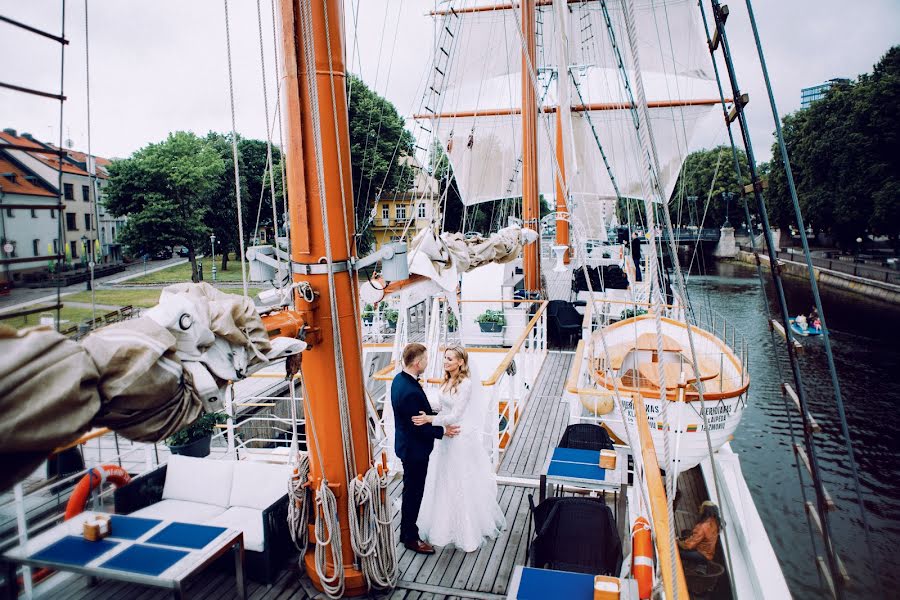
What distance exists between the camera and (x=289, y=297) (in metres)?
3.49

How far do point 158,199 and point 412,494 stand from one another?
32.0 meters

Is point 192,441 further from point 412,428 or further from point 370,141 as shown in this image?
point 370,141

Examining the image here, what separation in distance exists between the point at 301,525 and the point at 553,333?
10131 millimetres

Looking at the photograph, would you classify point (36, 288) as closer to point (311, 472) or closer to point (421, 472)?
point (311, 472)

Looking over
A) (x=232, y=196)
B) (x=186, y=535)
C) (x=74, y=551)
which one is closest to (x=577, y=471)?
(x=186, y=535)

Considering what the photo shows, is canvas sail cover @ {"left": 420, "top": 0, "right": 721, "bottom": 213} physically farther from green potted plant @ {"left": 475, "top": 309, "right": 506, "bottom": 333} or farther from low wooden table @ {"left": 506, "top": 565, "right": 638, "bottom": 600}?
low wooden table @ {"left": 506, "top": 565, "right": 638, "bottom": 600}

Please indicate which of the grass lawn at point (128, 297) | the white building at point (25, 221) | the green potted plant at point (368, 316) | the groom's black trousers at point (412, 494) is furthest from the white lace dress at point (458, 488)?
the grass lawn at point (128, 297)

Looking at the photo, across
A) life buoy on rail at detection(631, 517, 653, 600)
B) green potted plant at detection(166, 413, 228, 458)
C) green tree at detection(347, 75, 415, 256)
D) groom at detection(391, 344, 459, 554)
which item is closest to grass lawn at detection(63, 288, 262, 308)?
green tree at detection(347, 75, 415, 256)

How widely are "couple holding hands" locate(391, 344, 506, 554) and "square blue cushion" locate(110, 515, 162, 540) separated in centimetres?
160

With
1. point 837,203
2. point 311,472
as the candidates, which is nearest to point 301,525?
point 311,472

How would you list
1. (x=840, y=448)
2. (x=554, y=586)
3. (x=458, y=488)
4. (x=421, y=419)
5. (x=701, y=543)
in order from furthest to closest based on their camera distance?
(x=840, y=448)
(x=701, y=543)
(x=458, y=488)
(x=421, y=419)
(x=554, y=586)

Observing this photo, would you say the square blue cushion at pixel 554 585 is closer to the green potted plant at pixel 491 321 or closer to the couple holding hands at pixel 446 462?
the couple holding hands at pixel 446 462

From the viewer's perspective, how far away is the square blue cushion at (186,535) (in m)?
3.12

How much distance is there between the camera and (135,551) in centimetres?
305
